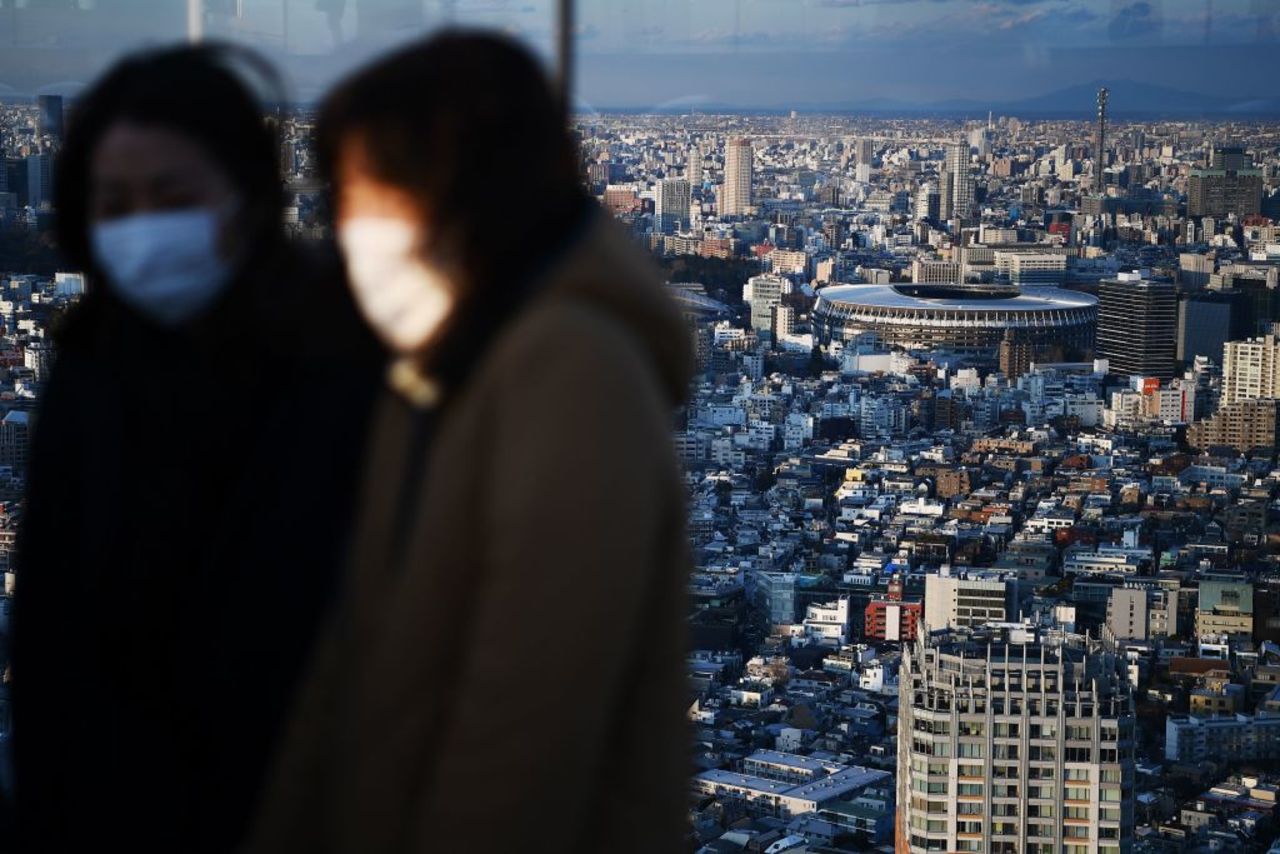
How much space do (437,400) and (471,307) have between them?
32 mm

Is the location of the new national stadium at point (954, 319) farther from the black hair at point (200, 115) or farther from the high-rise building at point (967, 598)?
the black hair at point (200, 115)

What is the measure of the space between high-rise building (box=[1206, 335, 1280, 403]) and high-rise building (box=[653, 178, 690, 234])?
3829 millimetres

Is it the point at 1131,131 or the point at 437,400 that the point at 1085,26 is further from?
the point at 437,400

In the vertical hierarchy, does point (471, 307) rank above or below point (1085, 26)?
below

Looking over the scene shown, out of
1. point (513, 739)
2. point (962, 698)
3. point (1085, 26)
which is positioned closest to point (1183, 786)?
point (962, 698)

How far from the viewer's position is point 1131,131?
1694 cm

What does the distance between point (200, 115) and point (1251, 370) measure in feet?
44.1

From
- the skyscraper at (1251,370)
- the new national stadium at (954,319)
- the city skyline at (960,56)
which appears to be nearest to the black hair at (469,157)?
the city skyline at (960,56)

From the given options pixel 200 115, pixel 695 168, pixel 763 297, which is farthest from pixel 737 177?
pixel 200 115

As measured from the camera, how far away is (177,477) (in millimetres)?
704

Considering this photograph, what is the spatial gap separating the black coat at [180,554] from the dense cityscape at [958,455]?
1.8 inches

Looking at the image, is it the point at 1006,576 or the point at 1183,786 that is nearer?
the point at 1183,786

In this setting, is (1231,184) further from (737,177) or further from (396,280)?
(396,280)

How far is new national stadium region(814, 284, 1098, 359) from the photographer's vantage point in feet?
52.2
